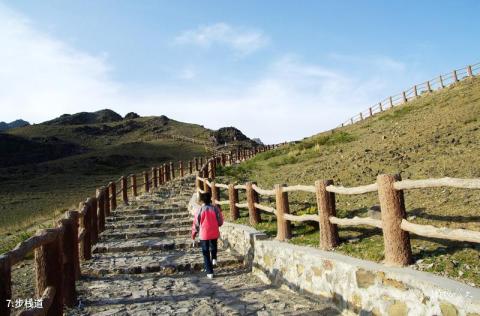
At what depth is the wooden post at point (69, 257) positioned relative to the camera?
271 inches

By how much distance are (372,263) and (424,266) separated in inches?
24.9

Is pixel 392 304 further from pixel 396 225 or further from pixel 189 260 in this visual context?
pixel 189 260

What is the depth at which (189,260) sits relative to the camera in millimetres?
9898

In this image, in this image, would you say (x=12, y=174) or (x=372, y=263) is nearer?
(x=372, y=263)

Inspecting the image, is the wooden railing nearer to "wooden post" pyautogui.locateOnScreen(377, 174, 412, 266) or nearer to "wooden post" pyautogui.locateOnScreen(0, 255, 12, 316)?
"wooden post" pyautogui.locateOnScreen(377, 174, 412, 266)

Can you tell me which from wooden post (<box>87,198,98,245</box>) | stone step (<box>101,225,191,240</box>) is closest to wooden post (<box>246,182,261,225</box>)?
stone step (<box>101,225,191,240</box>)

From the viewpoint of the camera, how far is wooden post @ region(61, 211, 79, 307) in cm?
689

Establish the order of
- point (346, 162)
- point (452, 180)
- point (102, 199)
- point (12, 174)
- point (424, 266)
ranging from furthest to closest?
1. point (12, 174)
2. point (346, 162)
3. point (102, 199)
4. point (424, 266)
5. point (452, 180)

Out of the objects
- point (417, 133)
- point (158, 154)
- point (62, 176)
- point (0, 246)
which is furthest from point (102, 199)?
point (158, 154)

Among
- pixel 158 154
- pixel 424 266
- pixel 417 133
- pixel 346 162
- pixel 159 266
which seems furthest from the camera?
pixel 158 154

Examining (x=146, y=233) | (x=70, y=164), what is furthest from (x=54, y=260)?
(x=70, y=164)

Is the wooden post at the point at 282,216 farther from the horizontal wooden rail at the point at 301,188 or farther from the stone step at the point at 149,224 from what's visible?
the stone step at the point at 149,224

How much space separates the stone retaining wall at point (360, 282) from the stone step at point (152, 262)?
132cm

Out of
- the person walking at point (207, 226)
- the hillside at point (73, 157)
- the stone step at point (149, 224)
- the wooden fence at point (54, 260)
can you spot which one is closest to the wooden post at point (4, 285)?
the wooden fence at point (54, 260)
